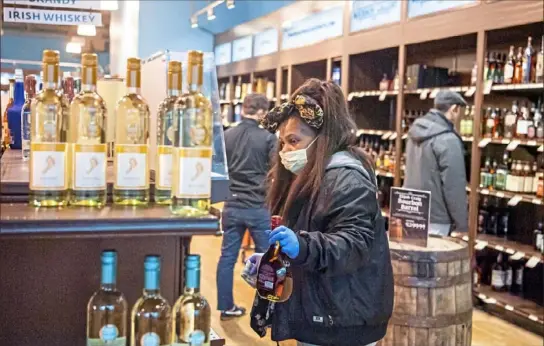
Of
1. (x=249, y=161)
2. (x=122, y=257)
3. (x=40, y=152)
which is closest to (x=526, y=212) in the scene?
(x=249, y=161)

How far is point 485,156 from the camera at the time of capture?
18.1 ft

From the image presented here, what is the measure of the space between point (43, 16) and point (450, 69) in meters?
A: 3.59

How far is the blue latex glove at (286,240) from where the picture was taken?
1.89 m

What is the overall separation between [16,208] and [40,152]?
0.41 ft

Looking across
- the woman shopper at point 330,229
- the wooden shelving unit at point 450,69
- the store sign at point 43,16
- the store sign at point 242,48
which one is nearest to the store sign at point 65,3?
the store sign at point 43,16

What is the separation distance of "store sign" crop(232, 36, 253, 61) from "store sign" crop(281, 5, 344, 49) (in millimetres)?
1285

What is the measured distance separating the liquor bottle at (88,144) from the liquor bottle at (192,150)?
0.16m

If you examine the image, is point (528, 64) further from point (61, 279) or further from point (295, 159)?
point (61, 279)

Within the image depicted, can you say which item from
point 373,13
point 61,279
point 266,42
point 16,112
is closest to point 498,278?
point 373,13

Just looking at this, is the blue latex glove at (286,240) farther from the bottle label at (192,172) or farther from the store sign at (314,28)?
the store sign at (314,28)

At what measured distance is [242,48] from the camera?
10016mm

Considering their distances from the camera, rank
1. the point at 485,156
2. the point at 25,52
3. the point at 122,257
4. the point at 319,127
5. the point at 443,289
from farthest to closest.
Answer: the point at 25,52 → the point at 485,156 → the point at 443,289 → the point at 319,127 → the point at 122,257

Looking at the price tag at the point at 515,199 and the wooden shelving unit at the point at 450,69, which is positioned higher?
the wooden shelving unit at the point at 450,69

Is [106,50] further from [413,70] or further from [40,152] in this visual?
[40,152]
